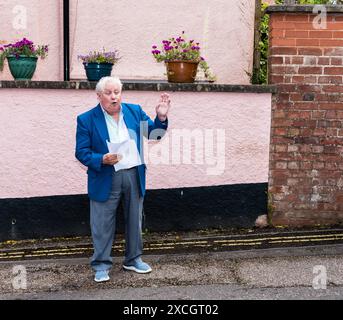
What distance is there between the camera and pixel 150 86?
257 inches

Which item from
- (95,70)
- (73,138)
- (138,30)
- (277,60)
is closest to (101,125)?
(73,138)

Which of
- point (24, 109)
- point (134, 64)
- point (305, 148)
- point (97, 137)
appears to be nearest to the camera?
point (97, 137)

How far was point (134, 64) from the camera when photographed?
7.86 metres

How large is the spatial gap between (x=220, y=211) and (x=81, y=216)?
149 centimetres

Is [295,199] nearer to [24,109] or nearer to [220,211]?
[220,211]

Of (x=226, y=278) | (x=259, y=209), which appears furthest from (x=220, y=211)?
(x=226, y=278)

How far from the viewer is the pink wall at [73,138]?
6355 mm

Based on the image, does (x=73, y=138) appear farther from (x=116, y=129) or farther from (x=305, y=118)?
(x=305, y=118)

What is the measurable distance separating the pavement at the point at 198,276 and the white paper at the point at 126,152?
949 mm

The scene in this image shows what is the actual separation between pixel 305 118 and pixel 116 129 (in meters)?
2.49

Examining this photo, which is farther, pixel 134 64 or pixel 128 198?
pixel 134 64

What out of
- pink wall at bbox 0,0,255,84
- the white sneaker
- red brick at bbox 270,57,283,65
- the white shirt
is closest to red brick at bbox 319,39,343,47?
red brick at bbox 270,57,283,65

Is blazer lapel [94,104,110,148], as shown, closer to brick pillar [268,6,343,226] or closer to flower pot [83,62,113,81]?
flower pot [83,62,113,81]

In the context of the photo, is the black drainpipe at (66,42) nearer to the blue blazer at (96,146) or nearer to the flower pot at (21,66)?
the flower pot at (21,66)
